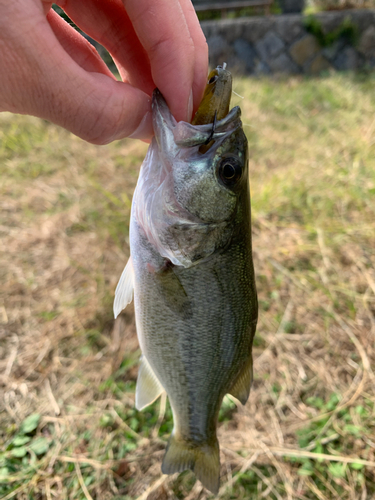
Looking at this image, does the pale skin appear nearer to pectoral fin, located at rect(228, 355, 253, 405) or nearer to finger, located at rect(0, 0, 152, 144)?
finger, located at rect(0, 0, 152, 144)

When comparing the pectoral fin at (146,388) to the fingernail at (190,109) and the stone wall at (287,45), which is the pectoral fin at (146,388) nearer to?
the fingernail at (190,109)

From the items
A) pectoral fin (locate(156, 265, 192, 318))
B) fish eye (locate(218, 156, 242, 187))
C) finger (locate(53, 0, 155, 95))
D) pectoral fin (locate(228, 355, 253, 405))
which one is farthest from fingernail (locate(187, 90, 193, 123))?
pectoral fin (locate(228, 355, 253, 405))

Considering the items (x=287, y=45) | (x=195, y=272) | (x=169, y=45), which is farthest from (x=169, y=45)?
(x=287, y=45)

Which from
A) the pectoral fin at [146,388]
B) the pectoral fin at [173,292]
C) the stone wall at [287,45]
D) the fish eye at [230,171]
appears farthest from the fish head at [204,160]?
the stone wall at [287,45]

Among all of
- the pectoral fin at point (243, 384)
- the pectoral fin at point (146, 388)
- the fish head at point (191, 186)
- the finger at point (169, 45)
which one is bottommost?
the pectoral fin at point (146, 388)

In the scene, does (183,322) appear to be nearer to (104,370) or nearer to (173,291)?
(173,291)

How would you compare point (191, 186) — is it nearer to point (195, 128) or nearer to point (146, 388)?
point (195, 128)

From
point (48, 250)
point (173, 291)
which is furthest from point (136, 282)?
Result: point (48, 250)
